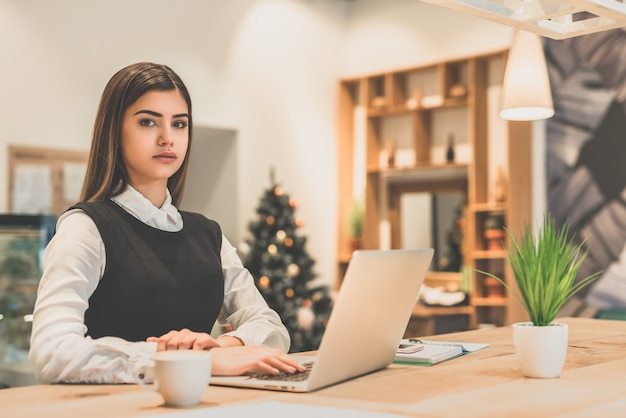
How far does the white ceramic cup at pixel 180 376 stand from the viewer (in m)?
1.38

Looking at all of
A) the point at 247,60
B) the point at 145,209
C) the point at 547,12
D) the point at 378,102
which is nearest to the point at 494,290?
the point at 378,102

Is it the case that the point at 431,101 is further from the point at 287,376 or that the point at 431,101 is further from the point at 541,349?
the point at 287,376

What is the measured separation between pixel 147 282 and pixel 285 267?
457cm

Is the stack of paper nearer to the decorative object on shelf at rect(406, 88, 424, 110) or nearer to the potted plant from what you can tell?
the potted plant

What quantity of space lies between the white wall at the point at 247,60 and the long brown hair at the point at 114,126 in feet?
11.5

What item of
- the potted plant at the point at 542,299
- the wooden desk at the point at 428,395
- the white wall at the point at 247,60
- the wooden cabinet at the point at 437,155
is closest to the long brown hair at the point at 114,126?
the wooden desk at the point at 428,395

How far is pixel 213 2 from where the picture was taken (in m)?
6.80

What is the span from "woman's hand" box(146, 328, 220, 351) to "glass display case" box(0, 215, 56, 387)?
315 cm

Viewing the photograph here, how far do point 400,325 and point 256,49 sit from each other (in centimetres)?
552

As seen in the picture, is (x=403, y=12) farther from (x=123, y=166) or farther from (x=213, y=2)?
(x=123, y=166)

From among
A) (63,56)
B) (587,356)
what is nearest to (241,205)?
(63,56)

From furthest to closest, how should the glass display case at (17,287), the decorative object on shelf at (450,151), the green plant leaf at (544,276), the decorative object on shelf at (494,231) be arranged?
the decorative object on shelf at (450,151)
the decorative object on shelf at (494,231)
the glass display case at (17,287)
the green plant leaf at (544,276)

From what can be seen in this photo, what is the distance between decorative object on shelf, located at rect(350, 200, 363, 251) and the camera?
7.64 m

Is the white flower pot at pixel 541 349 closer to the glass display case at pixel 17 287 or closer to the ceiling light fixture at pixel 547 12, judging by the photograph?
the ceiling light fixture at pixel 547 12
